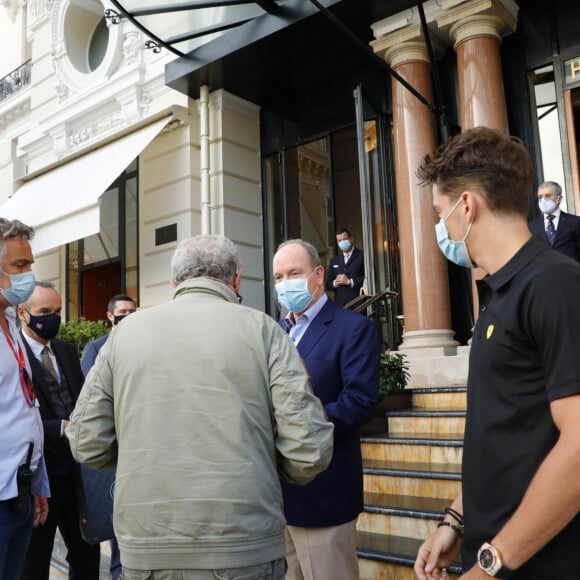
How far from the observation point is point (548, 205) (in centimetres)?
649

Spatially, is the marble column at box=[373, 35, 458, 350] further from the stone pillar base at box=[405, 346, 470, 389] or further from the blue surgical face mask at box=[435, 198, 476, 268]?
the blue surgical face mask at box=[435, 198, 476, 268]

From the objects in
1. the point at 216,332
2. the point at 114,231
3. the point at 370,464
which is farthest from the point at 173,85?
the point at 216,332

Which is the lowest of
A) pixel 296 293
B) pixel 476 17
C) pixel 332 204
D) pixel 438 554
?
pixel 438 554

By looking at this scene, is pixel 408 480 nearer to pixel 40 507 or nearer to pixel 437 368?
pixel 437 368

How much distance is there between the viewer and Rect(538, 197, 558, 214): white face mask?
21.2 ft

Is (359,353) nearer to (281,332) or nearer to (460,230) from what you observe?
(281,332)

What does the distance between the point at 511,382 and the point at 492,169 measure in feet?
1.80

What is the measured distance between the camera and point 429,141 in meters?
7.70

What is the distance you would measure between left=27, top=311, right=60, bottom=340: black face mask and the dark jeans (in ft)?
4.73

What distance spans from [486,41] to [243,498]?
6.96m

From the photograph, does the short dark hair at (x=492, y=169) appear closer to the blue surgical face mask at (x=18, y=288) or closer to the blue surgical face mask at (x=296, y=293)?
the blue surgical face mask at (x=296, y=293)

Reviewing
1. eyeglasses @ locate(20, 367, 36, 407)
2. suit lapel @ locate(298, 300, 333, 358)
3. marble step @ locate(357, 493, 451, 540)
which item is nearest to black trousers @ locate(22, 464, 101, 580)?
eyeglasses @ locate(20, 367, 36, 407)

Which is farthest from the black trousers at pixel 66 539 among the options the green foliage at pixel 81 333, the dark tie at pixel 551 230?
the green foliage at pixel 81 333

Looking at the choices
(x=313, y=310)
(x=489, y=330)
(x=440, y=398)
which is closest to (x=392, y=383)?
(x=440, y=398)
